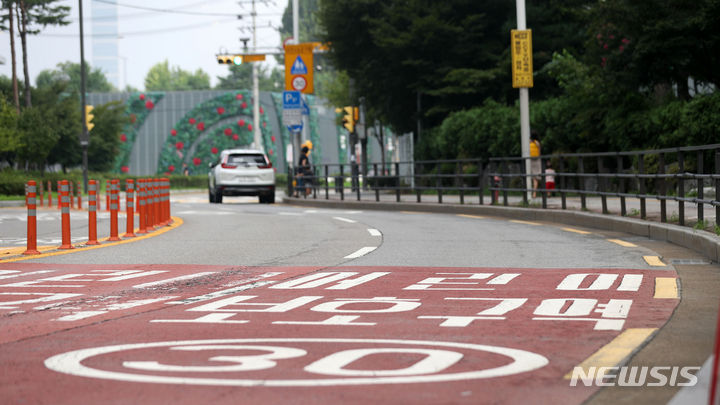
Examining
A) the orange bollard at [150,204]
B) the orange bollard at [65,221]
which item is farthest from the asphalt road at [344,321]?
the orange bollard at [150,204]

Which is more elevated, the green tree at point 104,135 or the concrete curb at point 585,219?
the green tree at point 104,135

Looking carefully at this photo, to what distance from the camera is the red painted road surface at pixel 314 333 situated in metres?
4.86

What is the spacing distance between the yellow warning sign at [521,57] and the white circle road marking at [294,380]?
1983 cm

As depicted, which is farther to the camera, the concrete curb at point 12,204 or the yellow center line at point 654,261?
the concrete curb at point 12,204

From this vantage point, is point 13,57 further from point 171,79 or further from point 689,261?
point 171,79

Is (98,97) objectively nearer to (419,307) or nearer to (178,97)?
(178,97)

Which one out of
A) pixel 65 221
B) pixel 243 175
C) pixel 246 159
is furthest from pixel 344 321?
pixel 246 159

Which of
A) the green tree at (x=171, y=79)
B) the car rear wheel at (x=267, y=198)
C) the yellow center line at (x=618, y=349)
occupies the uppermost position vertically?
the green tree at (x=171, y=79)

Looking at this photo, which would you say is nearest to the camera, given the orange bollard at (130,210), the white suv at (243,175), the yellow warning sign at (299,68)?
the orange bollard at (130,210)

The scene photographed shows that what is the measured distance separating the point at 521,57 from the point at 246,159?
1206 centimetres

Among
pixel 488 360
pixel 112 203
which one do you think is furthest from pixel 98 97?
pixel 488 360

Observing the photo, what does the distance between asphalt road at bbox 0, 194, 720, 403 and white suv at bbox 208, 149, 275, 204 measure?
19963 millimetres

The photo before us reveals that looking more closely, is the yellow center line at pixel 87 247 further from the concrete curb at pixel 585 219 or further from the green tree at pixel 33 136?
the green tree at pixel 33 136

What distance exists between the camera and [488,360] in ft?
18.2
